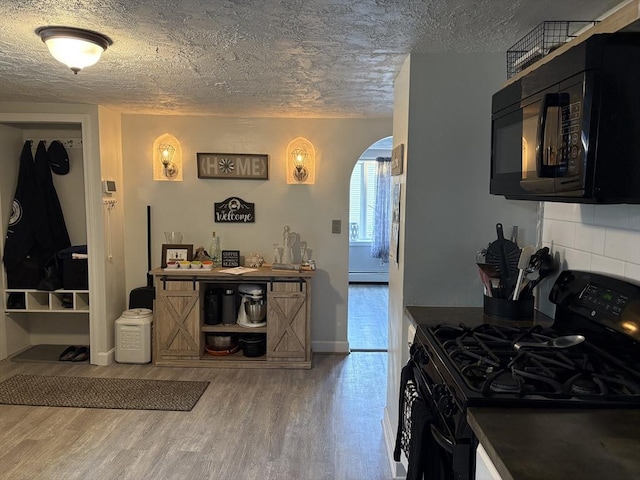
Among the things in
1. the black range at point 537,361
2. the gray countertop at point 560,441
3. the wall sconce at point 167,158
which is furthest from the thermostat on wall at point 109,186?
the gray countertop at point 560,441

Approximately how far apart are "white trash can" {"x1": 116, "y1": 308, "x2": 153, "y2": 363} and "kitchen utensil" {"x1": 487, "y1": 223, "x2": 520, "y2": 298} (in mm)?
2953

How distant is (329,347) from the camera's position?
4352 millimetres

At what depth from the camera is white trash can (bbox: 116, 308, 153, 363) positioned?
3.96 m

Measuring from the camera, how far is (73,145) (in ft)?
13.6

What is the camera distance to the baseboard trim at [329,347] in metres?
4.35

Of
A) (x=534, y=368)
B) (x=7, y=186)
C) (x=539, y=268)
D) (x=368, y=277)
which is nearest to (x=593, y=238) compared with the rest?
(x=539, y=268)

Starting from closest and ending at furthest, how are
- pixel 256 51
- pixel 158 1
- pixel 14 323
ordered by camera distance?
pixel 158 1 → pixel 256 51 → pixel 14 323

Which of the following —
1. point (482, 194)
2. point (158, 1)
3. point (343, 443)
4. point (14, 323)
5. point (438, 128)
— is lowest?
point (343, 443)

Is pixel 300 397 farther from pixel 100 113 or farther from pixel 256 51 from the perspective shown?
pixel 100 113

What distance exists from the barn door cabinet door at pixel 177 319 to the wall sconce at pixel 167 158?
97cm

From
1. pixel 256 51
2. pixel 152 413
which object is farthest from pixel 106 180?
pixel 256 51

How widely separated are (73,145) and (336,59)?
2.89 m

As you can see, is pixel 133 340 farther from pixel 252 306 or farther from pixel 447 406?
pixel 447 406

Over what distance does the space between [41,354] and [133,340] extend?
0.89m
